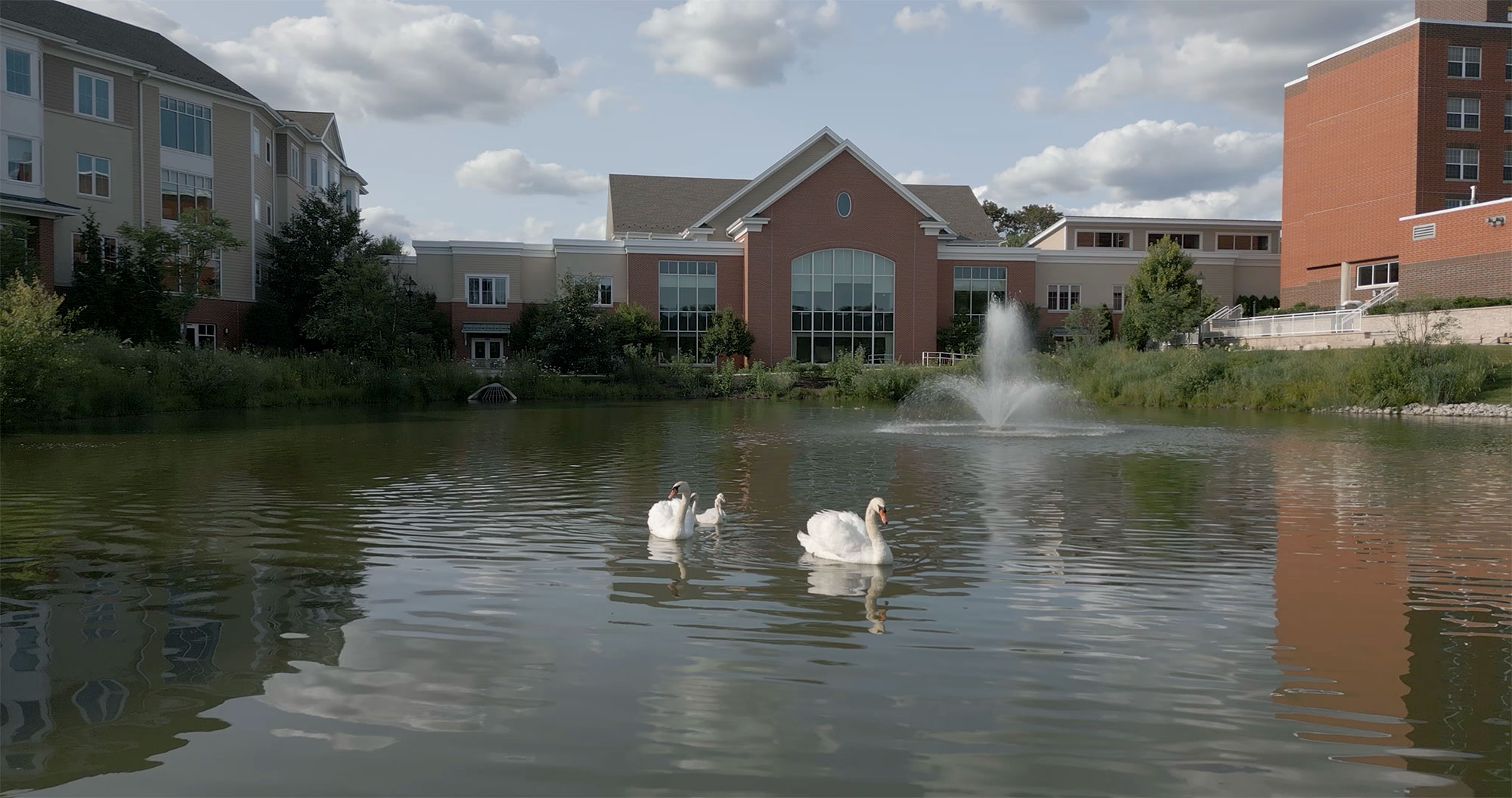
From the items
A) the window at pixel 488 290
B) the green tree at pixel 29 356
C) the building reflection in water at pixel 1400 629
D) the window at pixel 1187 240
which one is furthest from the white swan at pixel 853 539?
the window at pixel 1187 240

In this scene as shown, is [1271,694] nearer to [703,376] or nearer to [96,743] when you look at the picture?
[96,743]

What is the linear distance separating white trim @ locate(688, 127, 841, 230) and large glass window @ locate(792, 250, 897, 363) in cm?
617

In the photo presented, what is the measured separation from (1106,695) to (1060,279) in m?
59.9

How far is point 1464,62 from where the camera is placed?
167ft

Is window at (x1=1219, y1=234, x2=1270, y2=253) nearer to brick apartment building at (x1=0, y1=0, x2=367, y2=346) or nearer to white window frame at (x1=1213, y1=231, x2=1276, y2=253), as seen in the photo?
white window frame at (x1=1213, y1=231, x2=1276, y2=253)

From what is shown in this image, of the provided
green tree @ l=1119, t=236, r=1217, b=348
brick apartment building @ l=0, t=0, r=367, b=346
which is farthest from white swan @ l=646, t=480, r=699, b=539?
green tree @ l=1119, t=236, r=1217, b=348

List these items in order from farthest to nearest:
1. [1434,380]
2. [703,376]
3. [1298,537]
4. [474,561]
A: [703,376]
[1434,380]
[1298,537]
[474,561]

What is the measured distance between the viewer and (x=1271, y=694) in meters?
6.23

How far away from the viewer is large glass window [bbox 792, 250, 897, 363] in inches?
2314

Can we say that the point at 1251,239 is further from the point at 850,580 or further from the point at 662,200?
the point at 850,580

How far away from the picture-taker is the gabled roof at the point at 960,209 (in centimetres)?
6656

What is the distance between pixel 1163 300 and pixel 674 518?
4786cm

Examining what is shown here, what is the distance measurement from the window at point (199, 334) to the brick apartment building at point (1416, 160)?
54.1m

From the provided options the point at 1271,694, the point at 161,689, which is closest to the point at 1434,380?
the point at 1271,694
